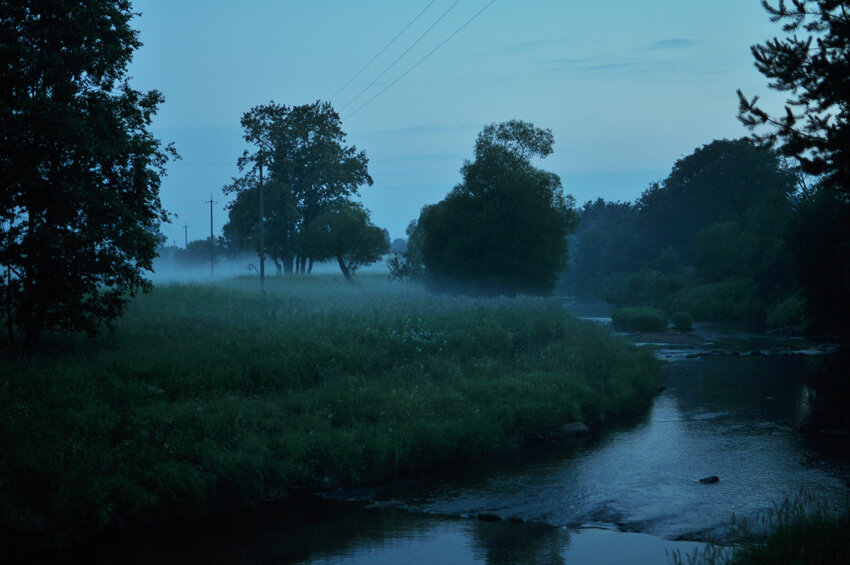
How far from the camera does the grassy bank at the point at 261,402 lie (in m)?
17.8

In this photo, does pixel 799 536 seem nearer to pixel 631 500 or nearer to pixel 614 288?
pixel 631 500

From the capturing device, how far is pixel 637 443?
84.3ft

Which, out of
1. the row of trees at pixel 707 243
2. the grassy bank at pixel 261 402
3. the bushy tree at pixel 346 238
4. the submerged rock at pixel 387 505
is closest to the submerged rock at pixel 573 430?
the grassy bank at pixel 261 402

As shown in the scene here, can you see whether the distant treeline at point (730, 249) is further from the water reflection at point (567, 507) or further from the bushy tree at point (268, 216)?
the bushy tree at point (268, 216)

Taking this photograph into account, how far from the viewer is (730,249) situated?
86875mm

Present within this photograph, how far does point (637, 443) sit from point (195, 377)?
1519cm

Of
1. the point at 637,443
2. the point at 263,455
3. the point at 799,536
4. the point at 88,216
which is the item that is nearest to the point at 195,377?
the point at 263,455

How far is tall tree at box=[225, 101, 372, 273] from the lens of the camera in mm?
63094

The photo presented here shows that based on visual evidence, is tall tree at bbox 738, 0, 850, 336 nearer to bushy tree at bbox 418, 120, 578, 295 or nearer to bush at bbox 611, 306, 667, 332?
bushy tree at bbox 418, 120, 578, 295

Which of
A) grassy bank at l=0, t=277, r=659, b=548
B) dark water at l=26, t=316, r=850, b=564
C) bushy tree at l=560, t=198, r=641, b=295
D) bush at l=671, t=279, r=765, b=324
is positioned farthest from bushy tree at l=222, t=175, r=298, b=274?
bushy tree at l=560, t=198, r=641, b=295

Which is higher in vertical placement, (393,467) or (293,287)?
(293,287)

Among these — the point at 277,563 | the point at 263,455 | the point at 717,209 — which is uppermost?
the point at 717,209

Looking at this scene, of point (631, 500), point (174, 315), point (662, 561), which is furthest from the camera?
point (174, 315)

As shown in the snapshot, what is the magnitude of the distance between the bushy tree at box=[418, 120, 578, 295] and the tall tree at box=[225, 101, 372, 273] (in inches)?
451
